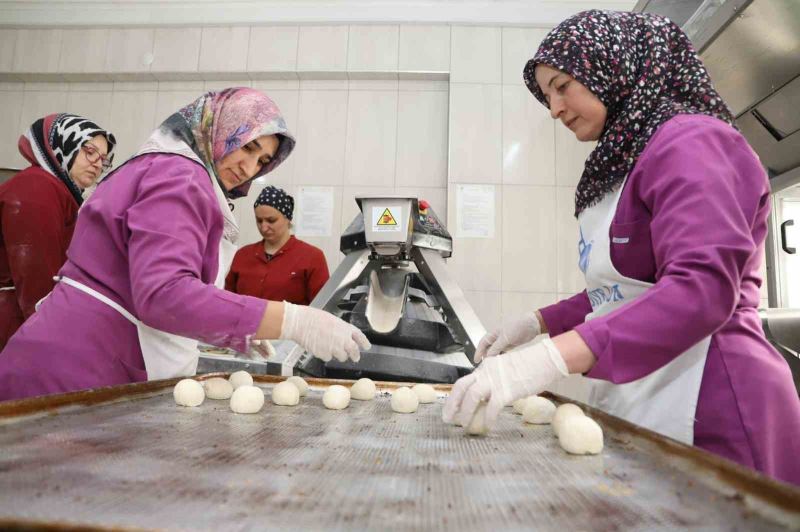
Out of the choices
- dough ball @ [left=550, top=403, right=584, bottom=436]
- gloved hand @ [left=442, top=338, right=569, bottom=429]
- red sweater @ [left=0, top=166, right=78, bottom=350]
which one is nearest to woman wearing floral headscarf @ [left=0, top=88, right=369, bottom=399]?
gloved hand @ [left=442, top=338, right=569, bottom=429]

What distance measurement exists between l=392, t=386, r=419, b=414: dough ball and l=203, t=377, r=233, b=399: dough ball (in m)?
0.44

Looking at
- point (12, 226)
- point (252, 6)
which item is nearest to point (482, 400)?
point (12, 226)

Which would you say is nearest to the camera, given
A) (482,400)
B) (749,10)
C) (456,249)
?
(482,400)

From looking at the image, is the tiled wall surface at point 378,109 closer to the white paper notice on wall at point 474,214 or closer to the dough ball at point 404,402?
the white paper notice on wall at point 474,214

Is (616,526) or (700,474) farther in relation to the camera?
(700,474)

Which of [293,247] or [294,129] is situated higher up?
[294,129]

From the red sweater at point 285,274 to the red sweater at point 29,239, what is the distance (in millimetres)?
1113

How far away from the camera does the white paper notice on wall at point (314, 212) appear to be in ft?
11.4

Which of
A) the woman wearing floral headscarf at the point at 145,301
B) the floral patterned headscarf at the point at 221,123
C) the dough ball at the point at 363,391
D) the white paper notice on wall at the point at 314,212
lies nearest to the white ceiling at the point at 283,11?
the white paper notice on wall at the point at 314,212

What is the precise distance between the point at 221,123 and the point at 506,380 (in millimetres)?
1006

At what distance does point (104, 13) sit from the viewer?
3.75 m

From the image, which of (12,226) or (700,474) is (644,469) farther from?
(12,226)

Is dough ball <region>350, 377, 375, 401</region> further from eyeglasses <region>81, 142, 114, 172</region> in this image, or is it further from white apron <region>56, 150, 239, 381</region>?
eyeglasses <region>81, 142, 114, 172</region>

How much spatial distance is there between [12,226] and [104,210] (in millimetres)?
1131
